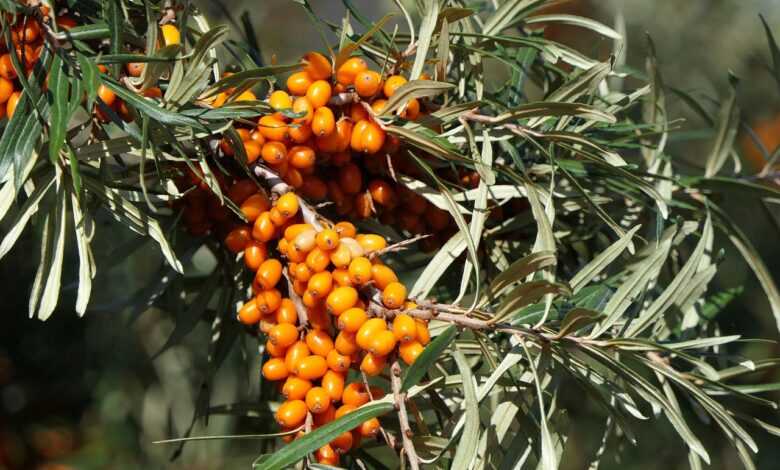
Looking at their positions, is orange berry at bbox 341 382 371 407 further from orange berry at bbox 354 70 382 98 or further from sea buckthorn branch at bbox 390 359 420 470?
orange berry at bbox 354 70 382 98

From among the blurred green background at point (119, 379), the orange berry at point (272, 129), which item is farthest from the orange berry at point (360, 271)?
the blurred green background at point (119, 379)

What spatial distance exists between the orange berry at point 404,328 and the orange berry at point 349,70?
6.8 inches

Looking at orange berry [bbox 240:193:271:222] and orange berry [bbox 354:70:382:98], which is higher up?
orange berry [bbox 354:70:382:98]

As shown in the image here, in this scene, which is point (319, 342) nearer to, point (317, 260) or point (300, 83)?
point (317, 260)

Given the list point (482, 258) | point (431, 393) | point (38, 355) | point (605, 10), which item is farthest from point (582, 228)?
point (605, 10)

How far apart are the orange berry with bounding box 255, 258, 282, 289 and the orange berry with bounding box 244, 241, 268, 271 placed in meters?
0.01

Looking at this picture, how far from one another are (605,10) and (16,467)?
1520mm

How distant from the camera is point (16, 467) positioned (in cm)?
119

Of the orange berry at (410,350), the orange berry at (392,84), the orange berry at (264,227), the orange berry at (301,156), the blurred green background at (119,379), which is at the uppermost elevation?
the orange berry at (392,84)

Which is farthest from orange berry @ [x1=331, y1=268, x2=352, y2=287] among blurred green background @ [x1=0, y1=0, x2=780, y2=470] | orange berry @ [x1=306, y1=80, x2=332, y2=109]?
blurred green background @ [x1=0, y1=0, x2=780, y2=470]

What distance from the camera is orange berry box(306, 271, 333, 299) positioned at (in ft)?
1.76

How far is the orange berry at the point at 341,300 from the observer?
0.53 meters

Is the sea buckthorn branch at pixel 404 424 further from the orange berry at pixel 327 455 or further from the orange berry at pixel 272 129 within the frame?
the orange berry at pixel 272 129

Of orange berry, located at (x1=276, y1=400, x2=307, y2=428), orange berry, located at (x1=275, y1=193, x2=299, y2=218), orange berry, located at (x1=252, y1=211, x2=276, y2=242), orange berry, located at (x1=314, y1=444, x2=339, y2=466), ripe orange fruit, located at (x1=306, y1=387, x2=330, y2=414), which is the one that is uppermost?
orange berry, located at (x1=275, y1=193, x2=299, y2=218)
